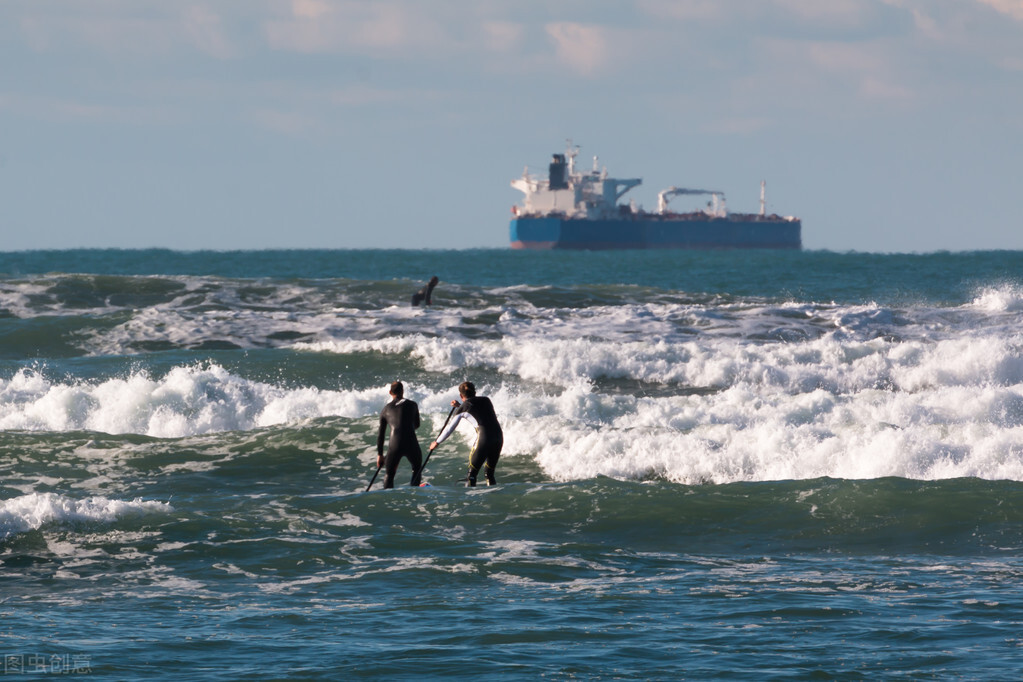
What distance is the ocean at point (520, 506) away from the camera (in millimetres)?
8320

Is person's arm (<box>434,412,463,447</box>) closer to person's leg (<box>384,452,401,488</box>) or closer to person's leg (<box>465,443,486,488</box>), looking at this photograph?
person's leg (<box>465,443,486,488</box>)

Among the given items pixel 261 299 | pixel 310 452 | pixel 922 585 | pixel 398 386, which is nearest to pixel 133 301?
pixel 261 299

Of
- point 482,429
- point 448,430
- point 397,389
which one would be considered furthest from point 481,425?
point 397,389

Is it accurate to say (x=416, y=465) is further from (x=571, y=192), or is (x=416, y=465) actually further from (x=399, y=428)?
(x=571, y=192)

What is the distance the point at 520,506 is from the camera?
13.3m

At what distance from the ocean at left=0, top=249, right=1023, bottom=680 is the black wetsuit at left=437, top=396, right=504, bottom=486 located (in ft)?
1.64

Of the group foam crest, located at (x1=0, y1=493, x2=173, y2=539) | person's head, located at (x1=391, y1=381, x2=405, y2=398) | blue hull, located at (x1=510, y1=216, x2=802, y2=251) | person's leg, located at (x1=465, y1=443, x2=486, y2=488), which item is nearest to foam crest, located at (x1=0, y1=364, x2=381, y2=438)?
person's head, located at (x1=391, y1=381, x2=405, y2=398)

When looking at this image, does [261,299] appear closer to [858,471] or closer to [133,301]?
[133,301]

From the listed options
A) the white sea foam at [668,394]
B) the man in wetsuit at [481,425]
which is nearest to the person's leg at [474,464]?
the man in wetsuit at [481,425]

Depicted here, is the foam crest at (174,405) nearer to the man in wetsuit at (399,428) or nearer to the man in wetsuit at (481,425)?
the man in wetsuit at (399,428)

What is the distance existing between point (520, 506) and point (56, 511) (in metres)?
4.85

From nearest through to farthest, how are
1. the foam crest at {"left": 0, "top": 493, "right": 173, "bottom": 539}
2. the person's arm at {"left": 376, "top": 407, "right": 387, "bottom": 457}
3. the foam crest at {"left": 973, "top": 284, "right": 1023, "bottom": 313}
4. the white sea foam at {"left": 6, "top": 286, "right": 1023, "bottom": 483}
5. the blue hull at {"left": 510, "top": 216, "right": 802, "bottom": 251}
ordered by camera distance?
the foam crest at {"left": 0, "top": 493, "right": 173, "bottom": 539} < the person's arm at {"left": 376, "top": 407, "right": 387, "bottom": 457} < the white sea foam at {"left": 6, "top": 286, "right": 1023, "bottom": 483} < the foam crest at {"left": 973, "top": 284, "right": 1023, "bottom": 313} < the blue hull at {"left": 510, "top": 216, "right": 802, "bottom": 251}

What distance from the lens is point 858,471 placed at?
15.6 meters

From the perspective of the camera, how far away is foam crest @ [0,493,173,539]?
1181 centimetres
